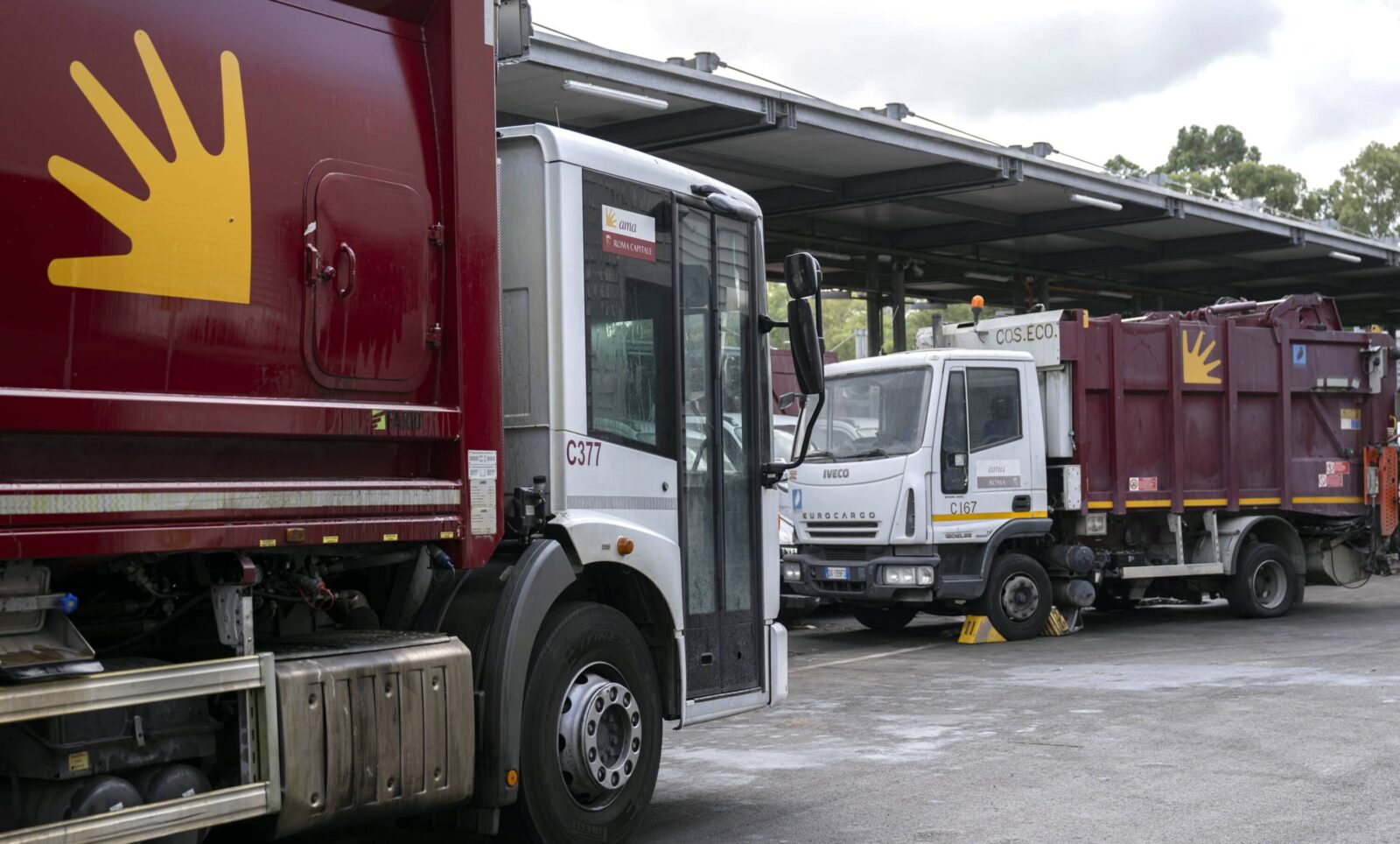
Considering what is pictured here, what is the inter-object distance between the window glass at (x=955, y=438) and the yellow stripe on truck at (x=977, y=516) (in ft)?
0.68

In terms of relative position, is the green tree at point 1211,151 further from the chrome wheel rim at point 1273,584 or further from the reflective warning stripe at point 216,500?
the reflective warning stripe at point 216,500

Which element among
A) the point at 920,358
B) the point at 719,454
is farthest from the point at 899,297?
the point at 719,454

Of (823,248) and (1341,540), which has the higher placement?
(823,248)

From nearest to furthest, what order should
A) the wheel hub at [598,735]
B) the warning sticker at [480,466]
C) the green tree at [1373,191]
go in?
the warning sticker at [480,466] < the wheel hub at [598,735] < the green tree at [1373,191]

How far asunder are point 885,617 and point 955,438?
253cm

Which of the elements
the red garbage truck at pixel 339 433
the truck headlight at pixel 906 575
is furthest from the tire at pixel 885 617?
the red garbage truck at pixel 339 433

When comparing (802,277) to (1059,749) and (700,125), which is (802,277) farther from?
(700,125)

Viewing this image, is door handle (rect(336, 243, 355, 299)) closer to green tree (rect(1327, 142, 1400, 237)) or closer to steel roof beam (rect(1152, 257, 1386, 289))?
steel roof beam (rect(1152, 257, 1386, 289))

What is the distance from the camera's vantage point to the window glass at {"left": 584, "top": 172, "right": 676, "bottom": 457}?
19.3ft

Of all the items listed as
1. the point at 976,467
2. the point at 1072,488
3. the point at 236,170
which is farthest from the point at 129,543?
the point at 1072,488

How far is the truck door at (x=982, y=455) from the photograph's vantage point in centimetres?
1329

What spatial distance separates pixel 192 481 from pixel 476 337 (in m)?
1.22

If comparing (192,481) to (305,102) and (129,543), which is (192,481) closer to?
(129,543)

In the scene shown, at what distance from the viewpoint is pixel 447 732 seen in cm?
497
